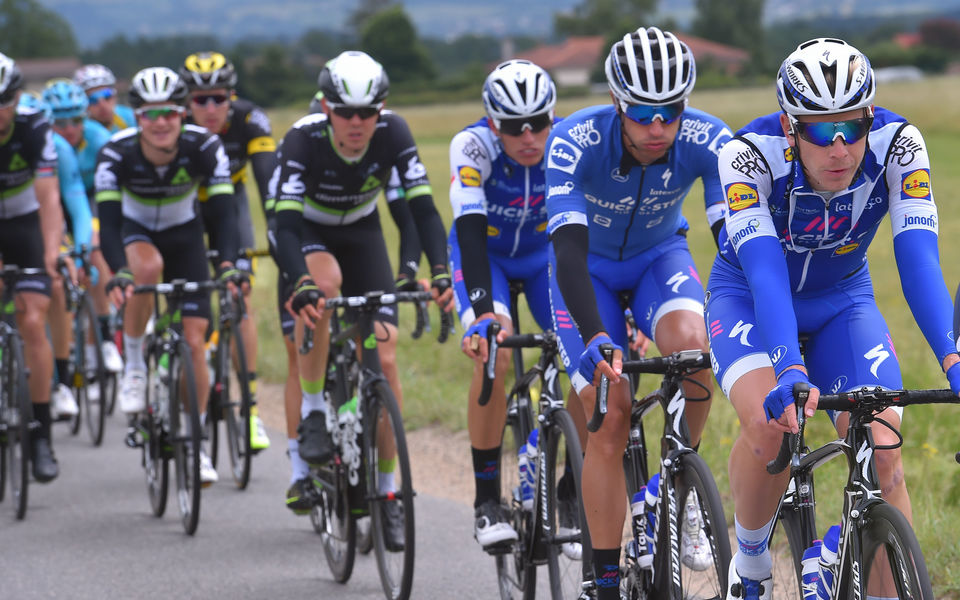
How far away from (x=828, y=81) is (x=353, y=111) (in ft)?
10.2

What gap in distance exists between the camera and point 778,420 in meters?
3.46

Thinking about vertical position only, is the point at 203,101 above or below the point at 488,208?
above

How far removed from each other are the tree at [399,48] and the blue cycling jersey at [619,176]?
97.2 metres

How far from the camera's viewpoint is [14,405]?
7961 mm

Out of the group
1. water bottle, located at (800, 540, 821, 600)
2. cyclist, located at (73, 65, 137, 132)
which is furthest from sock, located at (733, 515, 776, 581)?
cyclist, located at (73, 65, 137, 132)

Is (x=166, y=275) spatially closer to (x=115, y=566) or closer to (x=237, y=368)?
(x=237, y=368)

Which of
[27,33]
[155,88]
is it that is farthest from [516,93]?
[27,33]

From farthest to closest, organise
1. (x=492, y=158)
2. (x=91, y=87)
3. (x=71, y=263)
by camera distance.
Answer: (x=91, y=87)
(x=71, y=263)
(x=492, y=158)

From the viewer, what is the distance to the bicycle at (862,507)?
10.5ft

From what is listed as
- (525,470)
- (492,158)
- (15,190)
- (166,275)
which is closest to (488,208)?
(492,158)

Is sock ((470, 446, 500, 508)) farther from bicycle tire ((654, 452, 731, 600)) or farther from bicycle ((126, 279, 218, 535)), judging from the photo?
bicycle ((126, 279, 218, 535))

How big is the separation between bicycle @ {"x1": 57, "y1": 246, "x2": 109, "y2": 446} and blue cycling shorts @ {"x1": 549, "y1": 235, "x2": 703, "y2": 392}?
17.9 ft

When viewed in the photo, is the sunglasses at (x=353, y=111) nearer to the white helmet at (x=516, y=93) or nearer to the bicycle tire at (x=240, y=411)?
the white helmet at (x=516, y=93)

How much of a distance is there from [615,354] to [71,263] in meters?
4.95
